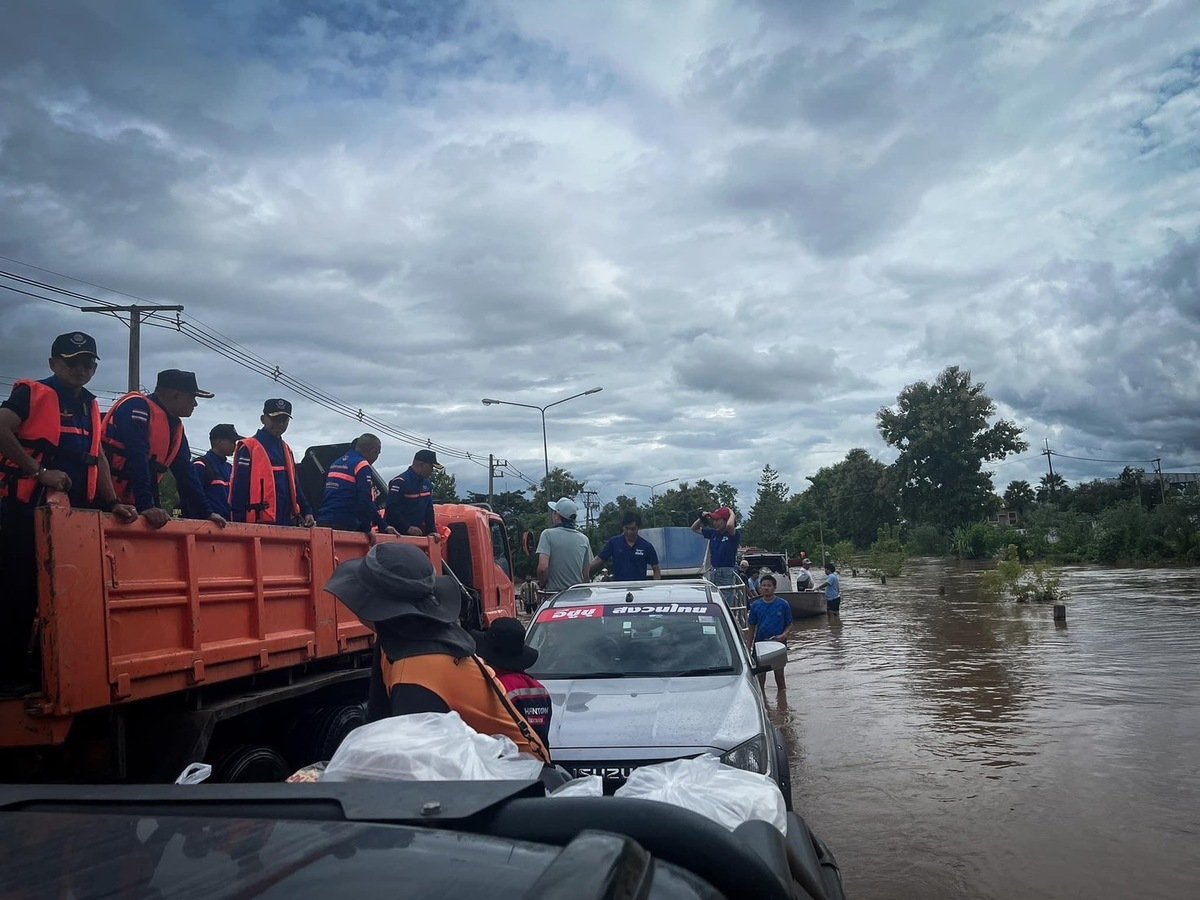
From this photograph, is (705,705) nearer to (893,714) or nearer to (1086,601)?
(893,714)

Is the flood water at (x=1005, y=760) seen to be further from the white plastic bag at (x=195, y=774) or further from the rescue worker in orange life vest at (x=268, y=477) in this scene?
the rescue worker in orange life vest at (x=268, y=477)

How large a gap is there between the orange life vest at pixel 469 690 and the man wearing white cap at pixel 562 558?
20.2 feet

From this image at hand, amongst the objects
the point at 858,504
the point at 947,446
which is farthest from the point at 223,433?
the point at 858,504

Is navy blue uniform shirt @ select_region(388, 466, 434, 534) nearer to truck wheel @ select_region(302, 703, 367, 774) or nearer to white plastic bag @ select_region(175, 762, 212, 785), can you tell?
truck wheel @ select_region(302, 703, 367, 774)

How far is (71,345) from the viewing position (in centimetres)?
453

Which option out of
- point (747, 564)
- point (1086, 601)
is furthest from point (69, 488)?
point (1086, 601)

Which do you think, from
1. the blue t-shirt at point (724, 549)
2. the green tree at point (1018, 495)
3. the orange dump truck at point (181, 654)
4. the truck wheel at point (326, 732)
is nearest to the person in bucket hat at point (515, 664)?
the orange dump truck at point (181, 654)

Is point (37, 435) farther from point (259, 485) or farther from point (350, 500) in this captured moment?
point (350, 500)

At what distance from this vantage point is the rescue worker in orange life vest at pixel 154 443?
4801 millimetres

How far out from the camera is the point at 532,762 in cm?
251

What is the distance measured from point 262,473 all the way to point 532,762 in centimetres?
464

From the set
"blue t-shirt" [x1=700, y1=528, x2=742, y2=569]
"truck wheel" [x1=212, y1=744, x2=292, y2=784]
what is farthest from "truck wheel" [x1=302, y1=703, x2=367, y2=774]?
"blue t-shirt" [x1=700, y1=528, x2=742, y2=569]

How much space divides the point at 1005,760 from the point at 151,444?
647 cm

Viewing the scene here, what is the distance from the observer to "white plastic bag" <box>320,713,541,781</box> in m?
2.13
